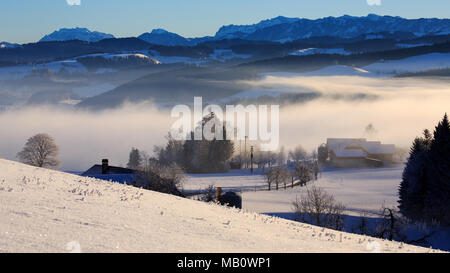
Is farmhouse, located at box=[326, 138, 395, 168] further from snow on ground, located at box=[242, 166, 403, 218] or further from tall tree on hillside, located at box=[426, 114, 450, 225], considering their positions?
tall tree on hillside, located at box=[426, 114, 450, 225]

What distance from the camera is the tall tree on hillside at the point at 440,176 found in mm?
43594

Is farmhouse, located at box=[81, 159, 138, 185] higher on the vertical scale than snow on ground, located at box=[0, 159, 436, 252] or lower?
lower

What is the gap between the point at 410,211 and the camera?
46.8 metres

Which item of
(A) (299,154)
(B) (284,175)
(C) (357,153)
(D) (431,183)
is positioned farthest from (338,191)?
(A) (299,154)

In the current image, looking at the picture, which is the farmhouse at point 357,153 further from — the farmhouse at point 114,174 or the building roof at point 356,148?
the farmhouse at point 114,174

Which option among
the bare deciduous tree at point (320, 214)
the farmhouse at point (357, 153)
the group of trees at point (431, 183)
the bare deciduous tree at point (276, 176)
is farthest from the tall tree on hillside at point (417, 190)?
the farmhouse at point (357, 153)

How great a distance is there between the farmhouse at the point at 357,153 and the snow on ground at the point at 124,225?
10282 cm

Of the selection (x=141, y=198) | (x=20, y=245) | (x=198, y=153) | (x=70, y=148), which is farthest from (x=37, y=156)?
(x=70, y=148)

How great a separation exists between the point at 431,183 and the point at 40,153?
70258mm

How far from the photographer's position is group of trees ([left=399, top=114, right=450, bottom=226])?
145 ft

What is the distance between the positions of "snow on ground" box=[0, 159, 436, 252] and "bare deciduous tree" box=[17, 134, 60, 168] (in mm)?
75433

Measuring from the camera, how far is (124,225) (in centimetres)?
1222

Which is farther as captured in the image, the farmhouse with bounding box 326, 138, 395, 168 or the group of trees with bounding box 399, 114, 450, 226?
the farmhouse with bounding box 326, 138, 395, 168

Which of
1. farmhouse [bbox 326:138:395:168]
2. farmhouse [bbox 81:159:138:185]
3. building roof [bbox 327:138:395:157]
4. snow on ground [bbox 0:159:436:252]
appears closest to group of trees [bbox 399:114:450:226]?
farmhouse [bbox 81:159:138:185]
